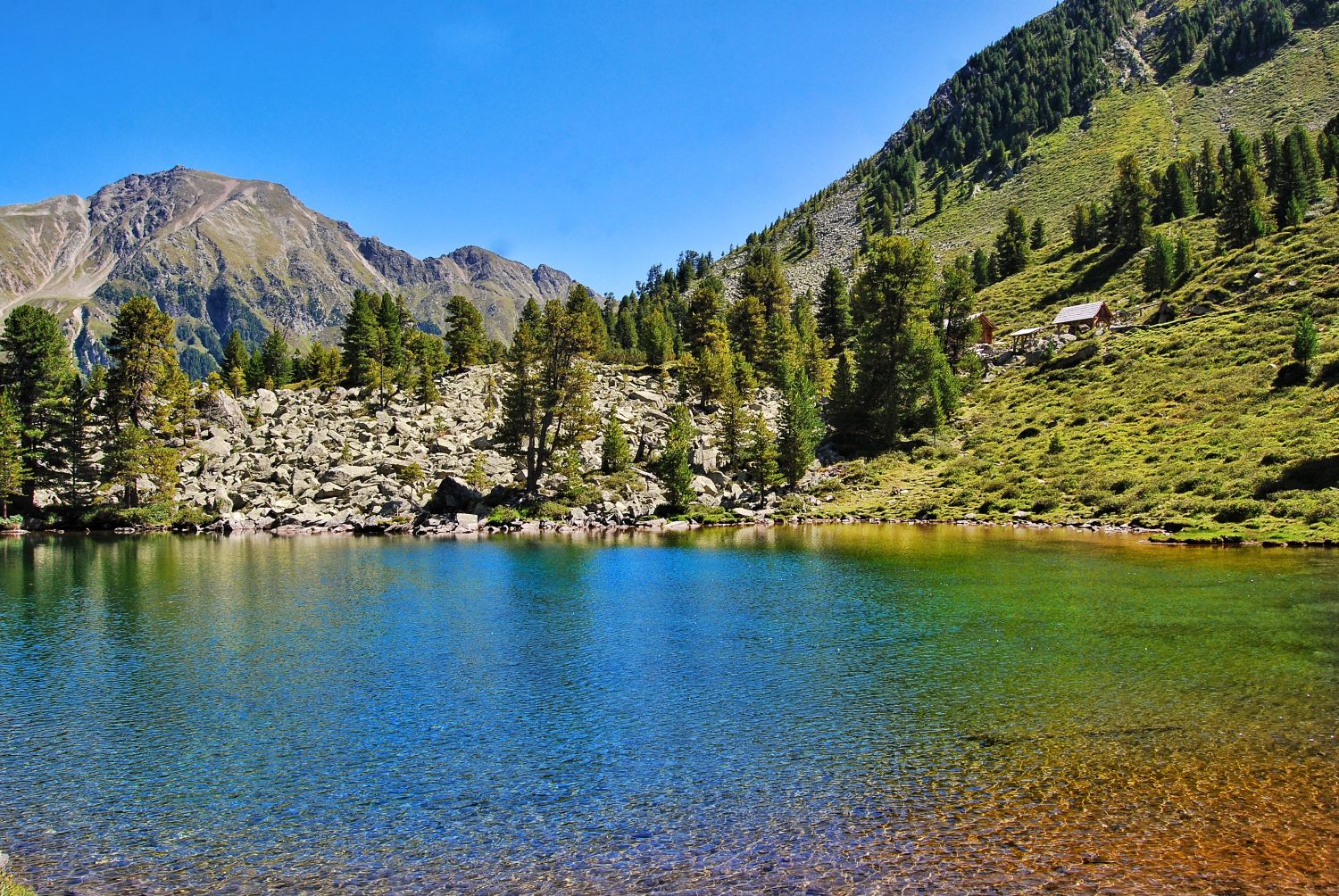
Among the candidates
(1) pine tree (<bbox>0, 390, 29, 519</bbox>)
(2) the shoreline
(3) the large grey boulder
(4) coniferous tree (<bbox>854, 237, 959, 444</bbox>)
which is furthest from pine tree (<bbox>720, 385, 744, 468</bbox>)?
(1) pine tree (<bbox>0, 390, 29, 519</bbox>)

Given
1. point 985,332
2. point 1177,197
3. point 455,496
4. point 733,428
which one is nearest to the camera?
point 455,496

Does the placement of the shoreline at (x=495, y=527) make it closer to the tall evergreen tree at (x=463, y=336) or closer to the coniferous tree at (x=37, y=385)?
the coniferous tree at (x=37, y=385)

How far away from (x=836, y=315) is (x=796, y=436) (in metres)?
64.7

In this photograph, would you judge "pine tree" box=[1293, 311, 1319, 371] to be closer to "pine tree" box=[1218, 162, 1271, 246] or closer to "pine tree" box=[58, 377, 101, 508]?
"pine tree" box=[1218, 162, 1271, 246]

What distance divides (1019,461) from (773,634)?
2460 inches

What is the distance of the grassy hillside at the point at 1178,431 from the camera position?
2207 inches

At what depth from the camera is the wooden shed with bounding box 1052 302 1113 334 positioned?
118 meters

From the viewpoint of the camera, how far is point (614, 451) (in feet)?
289

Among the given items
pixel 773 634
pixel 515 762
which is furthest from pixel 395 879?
pixel 773 634

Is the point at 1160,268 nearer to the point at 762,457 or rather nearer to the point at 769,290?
the point at 769,290

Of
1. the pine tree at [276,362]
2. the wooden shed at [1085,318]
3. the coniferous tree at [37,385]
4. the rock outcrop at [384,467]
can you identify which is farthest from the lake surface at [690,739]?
the pine tree at [276,362]

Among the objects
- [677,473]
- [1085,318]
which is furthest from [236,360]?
[1085,318]

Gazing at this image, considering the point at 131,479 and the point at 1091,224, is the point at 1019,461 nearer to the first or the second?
the point at 131,479

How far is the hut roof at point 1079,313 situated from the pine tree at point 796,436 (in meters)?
57.7
